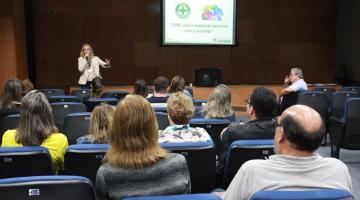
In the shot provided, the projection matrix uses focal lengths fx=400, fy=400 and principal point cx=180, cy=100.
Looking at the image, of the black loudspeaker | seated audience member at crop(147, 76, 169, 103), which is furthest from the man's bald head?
the black loudspeaker

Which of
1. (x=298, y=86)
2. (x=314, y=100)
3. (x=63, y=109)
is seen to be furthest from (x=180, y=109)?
(x=298, y=86)

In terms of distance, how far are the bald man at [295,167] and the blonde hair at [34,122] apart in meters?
1.53

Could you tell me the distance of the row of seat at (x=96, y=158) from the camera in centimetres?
224

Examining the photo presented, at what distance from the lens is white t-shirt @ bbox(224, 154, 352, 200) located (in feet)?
5.18

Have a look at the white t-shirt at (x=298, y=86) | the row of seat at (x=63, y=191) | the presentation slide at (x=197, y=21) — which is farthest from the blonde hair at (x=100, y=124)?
the presentation slide at (x=197, y=21)

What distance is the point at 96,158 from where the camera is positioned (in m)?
2.30

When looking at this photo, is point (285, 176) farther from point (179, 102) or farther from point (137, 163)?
point (179, 102)

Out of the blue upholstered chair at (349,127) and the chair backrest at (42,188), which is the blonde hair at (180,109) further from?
the blue upholstered chair at (349,127)

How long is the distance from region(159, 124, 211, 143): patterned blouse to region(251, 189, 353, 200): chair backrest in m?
1.32

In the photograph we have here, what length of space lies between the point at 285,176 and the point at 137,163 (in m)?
0.64

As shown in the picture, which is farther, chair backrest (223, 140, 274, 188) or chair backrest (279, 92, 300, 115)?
chair backrest (279, 92, 300, 115)

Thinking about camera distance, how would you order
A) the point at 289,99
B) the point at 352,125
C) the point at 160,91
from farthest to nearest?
the point at 289,99
the point at 160,91
the point at 352,125

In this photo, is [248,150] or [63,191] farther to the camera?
[248,150]

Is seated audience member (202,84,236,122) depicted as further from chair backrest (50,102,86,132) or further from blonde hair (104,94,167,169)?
blonde hair (104,94,167,169)
